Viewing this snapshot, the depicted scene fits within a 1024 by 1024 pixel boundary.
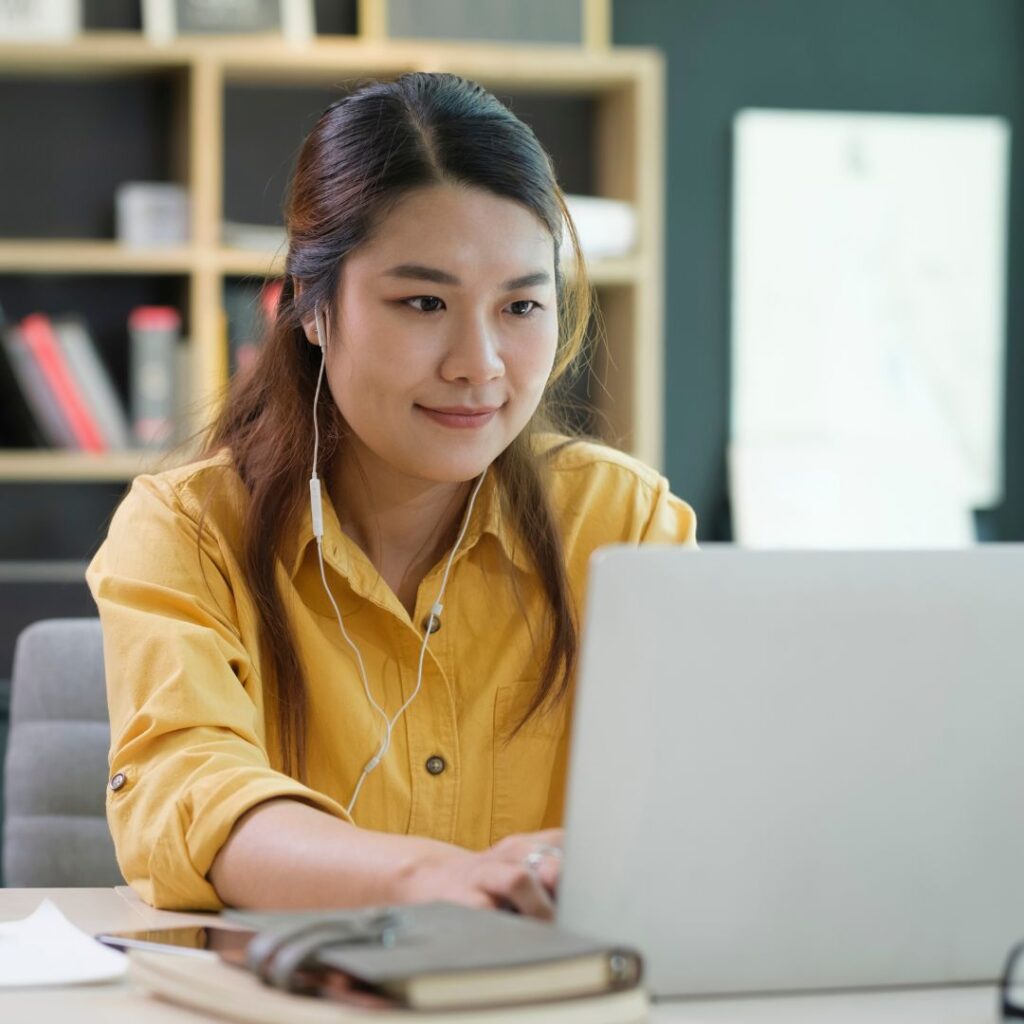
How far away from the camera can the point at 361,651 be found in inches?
60.2

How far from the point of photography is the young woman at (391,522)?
56.6 inches

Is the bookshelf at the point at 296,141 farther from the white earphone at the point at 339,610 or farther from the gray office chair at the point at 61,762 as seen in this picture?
the white earphone at the point at 339,610

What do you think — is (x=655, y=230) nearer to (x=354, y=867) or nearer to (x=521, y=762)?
(x=521, y=762)

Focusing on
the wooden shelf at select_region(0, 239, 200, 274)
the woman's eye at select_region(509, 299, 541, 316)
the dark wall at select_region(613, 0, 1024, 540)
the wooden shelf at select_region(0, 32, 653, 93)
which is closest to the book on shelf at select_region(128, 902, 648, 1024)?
the woman's eye at select_region(509, 299, 541, 316)

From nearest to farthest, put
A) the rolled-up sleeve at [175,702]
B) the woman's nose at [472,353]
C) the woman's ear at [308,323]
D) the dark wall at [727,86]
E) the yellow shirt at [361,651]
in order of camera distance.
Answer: the rolled-up sleeve at [175,702] < the yellow shirt at [361,651] < the woman's nose at [472,353] < the woman's ear at [308,323] < the dark wall at [727,86]

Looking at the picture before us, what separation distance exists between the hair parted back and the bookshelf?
4.75ft

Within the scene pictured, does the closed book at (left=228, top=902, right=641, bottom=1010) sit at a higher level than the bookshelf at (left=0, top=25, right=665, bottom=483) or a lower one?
lower

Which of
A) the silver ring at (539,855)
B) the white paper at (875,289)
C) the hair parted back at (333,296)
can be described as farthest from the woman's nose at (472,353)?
the white paper at (875,289)

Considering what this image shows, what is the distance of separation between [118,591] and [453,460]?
31 centimetres

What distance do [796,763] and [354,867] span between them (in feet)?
1.01

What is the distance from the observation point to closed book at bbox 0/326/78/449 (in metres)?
3.16

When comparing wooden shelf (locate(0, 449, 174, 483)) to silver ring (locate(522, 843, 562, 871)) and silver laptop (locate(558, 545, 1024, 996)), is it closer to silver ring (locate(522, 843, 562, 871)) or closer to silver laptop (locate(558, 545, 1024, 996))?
silver ring (locate(522, 843, 562, 871))

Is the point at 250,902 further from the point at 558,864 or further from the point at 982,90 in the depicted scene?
the point at 982,90

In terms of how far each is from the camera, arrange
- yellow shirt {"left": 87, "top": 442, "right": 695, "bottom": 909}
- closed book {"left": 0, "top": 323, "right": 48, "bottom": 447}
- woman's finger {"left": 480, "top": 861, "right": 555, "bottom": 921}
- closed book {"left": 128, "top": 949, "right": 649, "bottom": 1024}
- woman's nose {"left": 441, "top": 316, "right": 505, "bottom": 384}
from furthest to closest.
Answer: closed book {"left": 0, "top": 323, "right": 48, "bottom": 447}, woman's nose {"left": 441, "top": 316, "right": 505, "bottom": 384}, yellow shirt {"left": 87, "top": 442, "right": 695, "bottom": 909}, woman's finger {"left": 480, "top": 861, "right": 555, "bottom": 921}, closed book {"left": 128, "top": 949, "right": 649, "bottom": 1024}
